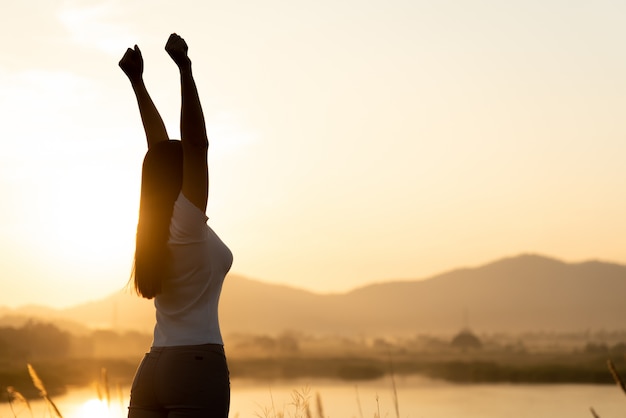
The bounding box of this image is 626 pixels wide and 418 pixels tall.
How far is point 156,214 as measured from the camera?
3.24 metres

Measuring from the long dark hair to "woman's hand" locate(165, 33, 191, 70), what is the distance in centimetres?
28

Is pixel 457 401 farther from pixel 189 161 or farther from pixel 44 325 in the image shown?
pixel 189 161

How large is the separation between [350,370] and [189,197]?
353 ft

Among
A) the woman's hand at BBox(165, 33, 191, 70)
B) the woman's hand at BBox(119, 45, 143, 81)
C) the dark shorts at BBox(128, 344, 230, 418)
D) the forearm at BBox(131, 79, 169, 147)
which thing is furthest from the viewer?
the woman's hand at BBox(119, 45, 143, 81)

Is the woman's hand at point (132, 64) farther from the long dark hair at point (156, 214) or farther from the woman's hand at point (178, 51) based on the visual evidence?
the long dark hair at point (156, 214)

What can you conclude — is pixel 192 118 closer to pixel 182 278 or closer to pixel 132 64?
pixel 182 278

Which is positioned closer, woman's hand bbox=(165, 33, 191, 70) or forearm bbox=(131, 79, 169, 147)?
woman's hand bbox=(165, 33, 191, 70)

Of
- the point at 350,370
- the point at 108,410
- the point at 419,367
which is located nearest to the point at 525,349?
the point at 419,367

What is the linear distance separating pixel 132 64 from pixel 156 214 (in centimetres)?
115

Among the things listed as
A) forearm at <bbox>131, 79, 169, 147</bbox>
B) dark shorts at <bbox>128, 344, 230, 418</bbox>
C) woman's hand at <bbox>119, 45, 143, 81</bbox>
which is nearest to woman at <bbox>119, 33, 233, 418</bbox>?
dark shorts at <bbox>128, 344, 230, 418</bbox>

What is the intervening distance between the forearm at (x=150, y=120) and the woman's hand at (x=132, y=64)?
7cm

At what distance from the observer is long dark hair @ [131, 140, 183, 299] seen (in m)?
3.21

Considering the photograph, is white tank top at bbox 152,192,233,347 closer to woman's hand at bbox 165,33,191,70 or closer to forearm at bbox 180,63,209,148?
forearm at bbox 180,63,209,148

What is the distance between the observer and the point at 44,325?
80.8 meters
